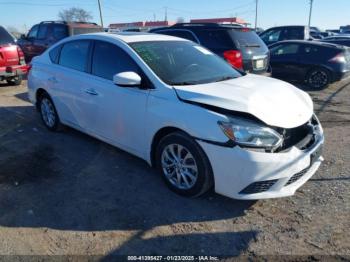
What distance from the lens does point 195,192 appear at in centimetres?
373

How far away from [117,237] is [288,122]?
1.95 metres

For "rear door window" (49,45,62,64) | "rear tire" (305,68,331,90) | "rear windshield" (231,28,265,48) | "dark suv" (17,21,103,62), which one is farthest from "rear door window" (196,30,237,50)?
"dark suv" (17,21,103,62)

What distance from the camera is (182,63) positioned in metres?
4.44

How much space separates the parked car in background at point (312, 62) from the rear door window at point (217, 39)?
354 cm

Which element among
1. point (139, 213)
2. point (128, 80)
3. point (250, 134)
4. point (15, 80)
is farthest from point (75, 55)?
point (15, 80)

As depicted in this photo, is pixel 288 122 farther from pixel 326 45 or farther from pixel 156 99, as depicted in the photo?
pixel 326 45

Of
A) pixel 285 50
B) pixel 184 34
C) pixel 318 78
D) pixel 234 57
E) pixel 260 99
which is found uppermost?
pixel 184 34

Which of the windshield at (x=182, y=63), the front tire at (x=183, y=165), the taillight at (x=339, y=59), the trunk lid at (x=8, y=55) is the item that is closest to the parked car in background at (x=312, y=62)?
the taillight at (x=339, y=59)

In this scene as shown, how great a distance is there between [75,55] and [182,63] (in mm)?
1814

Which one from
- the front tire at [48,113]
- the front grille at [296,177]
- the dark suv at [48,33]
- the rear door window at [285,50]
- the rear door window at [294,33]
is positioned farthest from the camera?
the rear door window at [294,33]

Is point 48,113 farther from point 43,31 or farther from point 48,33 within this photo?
point 43,31

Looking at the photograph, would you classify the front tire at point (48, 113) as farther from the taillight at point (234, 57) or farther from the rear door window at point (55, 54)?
the taillight at point (234, 57)

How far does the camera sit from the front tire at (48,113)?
5922 mm

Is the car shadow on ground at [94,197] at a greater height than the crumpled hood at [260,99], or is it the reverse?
the crumpled hood at [260,99]
